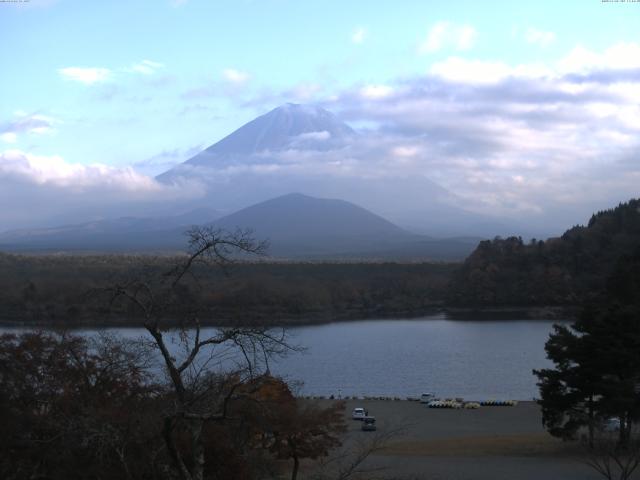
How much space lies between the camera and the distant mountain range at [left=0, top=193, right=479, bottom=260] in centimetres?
8612

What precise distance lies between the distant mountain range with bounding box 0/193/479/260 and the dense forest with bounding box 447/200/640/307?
34.2 metres

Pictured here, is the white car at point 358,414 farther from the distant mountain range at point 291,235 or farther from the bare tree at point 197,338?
the distant mountain range at point 291,235

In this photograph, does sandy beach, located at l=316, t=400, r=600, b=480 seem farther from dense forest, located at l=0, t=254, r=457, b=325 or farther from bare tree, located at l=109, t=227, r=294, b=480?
dense forest, located at l=0, t=254, r=457, b=325

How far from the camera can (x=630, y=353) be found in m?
9.02

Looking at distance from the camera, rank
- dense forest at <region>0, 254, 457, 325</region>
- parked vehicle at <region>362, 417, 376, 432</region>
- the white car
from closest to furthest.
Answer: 1. parked vehicle at <region>362, 417, 376, 432</region>
2. the white car
3. dense forest at <region>0, 254, 457, 325</region>

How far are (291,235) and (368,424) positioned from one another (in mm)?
86426

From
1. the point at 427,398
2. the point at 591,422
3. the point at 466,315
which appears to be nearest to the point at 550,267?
the point at 466,315

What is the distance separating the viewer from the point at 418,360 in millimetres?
21922

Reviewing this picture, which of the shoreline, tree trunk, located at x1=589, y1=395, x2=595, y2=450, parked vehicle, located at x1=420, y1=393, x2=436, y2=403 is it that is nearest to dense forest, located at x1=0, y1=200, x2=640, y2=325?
the shoreline

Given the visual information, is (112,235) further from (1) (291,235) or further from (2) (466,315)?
(2) (466,315)

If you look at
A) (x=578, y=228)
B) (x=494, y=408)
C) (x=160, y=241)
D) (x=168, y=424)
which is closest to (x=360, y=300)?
(x=578, y=228)

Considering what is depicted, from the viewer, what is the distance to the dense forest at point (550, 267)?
39062 millimetres

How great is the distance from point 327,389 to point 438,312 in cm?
2142

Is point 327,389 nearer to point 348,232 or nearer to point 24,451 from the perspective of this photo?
point 24,451
